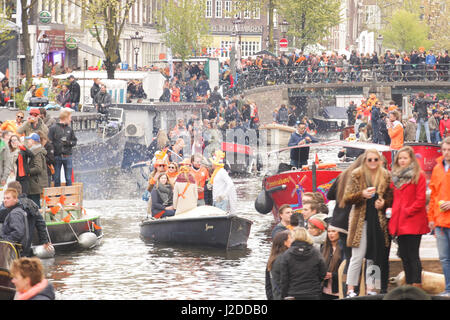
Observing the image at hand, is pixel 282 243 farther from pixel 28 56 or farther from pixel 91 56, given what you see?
pixel 91 56

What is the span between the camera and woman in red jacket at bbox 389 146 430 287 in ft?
37.4

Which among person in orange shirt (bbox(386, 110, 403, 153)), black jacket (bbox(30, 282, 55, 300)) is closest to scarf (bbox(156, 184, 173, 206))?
person in orange shirt (bbox(386, 110, 403, 153))

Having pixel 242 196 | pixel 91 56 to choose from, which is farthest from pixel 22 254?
pixel 91 56

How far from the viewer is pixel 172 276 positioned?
1655 centimetres

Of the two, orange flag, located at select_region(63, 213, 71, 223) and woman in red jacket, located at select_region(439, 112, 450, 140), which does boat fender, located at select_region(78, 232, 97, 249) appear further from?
woman in red jacket, located at select_region(439, 112, 450, 140)

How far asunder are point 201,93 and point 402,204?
3542 cm

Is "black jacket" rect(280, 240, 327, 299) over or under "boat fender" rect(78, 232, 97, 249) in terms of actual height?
over

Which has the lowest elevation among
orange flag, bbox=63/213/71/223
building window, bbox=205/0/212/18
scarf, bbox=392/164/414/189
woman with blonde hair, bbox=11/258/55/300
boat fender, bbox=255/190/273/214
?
boat fender, bbox=255/190/273/214

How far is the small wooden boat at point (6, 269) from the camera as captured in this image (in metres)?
12.3

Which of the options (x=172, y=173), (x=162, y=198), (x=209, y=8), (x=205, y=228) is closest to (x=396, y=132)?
(x=172, y=173)

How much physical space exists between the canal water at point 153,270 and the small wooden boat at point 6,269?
1.66 metres

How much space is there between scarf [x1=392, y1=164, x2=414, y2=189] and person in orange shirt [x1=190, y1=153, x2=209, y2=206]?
336 inches

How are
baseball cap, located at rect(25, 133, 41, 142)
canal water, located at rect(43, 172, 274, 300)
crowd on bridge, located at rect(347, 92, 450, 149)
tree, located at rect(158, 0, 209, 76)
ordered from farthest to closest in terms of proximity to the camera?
tree, located at rect(158, 0, 209, 76) < crowd on bridge, located at rect(347, 92, 450, 149) < baseball cap, located at rect(25, 133, 41, 142) < canal water, located at rect(43, 172, 274, 300)

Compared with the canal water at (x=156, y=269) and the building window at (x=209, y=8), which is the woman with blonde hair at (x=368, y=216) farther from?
the building window at (x=209, y=8)
